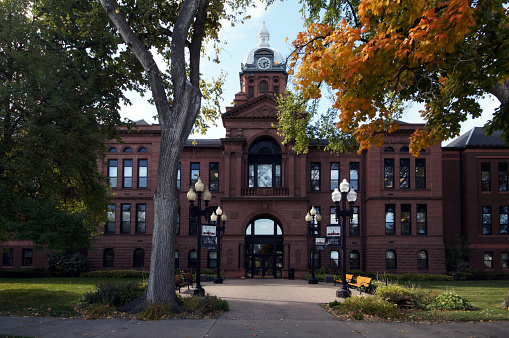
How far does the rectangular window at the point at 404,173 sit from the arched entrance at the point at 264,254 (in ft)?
37.1

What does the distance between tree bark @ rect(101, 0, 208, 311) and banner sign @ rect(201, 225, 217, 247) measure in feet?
17.0

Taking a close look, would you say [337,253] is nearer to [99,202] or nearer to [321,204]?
[321,204]

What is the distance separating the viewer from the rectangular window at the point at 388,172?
3969 cm

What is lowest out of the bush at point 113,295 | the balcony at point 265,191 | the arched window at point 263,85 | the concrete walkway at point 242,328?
the concrete walkway at point 242,328

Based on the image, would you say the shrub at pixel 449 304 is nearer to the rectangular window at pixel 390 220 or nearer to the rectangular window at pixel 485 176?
the rectangular window at pixel 390 220

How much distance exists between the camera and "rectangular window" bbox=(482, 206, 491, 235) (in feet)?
129

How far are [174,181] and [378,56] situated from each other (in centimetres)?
799

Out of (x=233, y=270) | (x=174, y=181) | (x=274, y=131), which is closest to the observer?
(x=174, y=181)

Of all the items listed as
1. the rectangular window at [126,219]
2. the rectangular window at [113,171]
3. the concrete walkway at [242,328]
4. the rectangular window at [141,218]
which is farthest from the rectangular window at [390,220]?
the concrete walkway at [242,328]

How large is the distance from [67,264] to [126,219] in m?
6.00

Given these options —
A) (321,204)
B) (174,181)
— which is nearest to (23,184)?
(174,181)

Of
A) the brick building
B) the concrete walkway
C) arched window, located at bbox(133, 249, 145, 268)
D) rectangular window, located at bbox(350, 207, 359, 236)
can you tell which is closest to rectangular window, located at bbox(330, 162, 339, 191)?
the brick building

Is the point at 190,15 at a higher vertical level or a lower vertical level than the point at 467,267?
higher

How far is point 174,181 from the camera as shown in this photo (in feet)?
47.9
